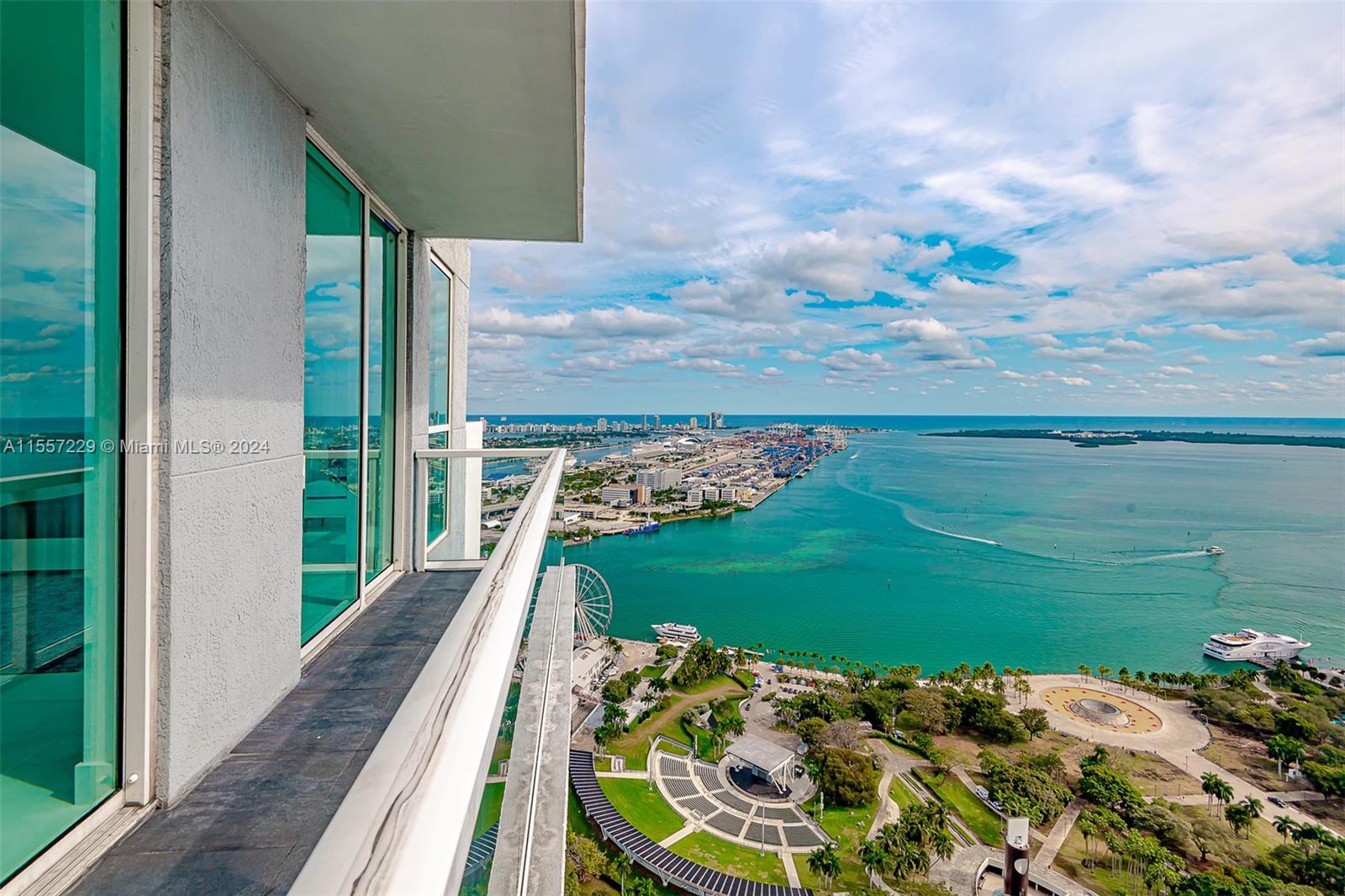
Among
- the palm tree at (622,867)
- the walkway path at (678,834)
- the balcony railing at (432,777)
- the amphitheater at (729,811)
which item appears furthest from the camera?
the amphitheater at (729,811)

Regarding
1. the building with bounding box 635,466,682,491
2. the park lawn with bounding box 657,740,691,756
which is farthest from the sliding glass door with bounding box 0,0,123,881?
the building with bounding box 635,466,682,491

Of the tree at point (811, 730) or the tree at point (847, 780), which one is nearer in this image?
the tree at point (847, 780)

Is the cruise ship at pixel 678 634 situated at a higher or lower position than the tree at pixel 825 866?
higher

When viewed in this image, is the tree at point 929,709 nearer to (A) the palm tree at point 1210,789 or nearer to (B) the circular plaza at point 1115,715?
(B) the circular plaza at point 1115,715

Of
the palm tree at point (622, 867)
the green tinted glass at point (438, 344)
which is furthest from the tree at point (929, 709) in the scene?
the green tinted glass at point (438, 344)

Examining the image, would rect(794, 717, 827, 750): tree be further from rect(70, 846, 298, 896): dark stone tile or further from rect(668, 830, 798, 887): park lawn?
rect(70, 846, 298, 896): dark stone tile

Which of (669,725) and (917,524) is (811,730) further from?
(917,524)
